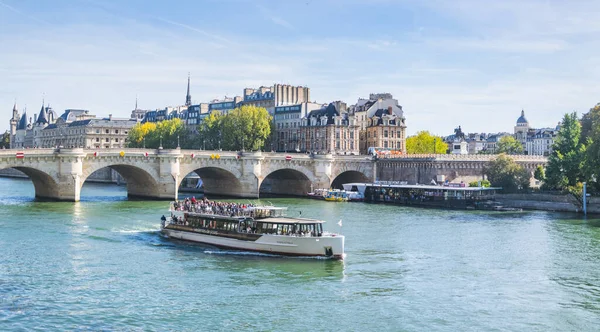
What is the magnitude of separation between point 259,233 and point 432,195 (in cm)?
3954

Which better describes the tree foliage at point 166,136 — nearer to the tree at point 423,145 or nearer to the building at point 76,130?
the building at point 76,130

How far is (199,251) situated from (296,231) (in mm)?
6231

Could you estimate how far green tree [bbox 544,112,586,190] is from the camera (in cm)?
7456

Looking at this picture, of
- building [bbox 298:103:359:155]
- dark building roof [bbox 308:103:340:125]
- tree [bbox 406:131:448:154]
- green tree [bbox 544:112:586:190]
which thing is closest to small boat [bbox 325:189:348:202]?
green tree [bbox 544:112:586:190]

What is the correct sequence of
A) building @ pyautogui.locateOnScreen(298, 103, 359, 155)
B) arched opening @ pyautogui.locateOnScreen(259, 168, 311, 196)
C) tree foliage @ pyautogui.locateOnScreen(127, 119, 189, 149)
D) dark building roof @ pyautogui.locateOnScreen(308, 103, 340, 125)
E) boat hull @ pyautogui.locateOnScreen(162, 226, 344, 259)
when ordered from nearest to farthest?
boat hull @ pyautogui.locateOnScreen(162, 226, 344, 259) < arched opening @ pyautogui.locateOnScreen(259, 168, 311, 196) < building @ pyautogui.locateOnScreen(298, 103, 359, 155) < dark building roof @ pyautogui.locateOnScreen(308, 103, 340, 125) < tree foliage @ pyautogui.locateOnScreen(127, 119, 189, 149)

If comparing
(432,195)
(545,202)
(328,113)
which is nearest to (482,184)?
(432,195)

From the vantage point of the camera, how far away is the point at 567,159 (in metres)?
75.6

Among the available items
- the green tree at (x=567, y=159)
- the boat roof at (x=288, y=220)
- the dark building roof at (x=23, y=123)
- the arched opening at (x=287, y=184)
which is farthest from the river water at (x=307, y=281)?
the dark building roof at (x=23, y=123)

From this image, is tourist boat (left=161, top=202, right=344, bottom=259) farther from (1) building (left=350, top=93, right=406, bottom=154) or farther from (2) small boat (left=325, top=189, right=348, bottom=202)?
(1) building (left=350, top=93, right=406, bottom=154)

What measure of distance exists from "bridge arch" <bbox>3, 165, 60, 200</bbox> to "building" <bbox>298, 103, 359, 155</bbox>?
48330 mm

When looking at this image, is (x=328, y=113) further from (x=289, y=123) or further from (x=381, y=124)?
(x=289, y=123)

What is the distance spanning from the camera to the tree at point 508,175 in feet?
267

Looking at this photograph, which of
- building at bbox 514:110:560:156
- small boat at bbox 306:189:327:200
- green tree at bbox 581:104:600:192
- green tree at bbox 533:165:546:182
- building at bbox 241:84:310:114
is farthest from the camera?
building at bbox 514:110:560:156

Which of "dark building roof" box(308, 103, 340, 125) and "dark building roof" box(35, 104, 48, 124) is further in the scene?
"dark building roof" box(35, 104, 48, 124)
